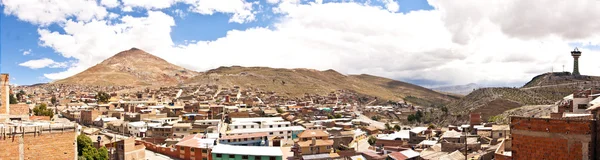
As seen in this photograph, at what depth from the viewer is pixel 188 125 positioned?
41.1m

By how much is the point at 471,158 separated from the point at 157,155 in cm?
2321

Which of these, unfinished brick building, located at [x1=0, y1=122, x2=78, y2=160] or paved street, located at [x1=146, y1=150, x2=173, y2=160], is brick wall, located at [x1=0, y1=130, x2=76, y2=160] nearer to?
unfinished brick building, located at [x1=0, y1=122, x2=78, y2=160]

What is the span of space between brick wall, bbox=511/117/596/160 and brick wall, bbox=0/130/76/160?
585 inches

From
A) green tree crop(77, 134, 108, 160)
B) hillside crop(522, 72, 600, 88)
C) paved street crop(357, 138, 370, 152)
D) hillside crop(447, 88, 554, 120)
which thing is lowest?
paved street crop(357, 138, 370, 152)

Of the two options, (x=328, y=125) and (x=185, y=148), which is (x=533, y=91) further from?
(x=185, y=148)

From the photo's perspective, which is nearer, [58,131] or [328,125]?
[58,131]

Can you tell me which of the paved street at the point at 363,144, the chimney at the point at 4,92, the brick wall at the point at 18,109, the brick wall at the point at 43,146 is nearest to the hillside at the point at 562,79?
the paved street at the point at 363,144

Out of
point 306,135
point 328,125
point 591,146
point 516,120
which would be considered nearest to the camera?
point 591,146

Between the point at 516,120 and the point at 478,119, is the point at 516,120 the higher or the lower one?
the higher one

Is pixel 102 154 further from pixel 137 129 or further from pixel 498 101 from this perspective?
pixel 498 101

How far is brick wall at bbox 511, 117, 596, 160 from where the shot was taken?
876 cm

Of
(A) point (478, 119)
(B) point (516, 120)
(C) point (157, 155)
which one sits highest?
(B) point (516, 120)

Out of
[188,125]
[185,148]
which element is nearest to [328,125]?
[188,125]

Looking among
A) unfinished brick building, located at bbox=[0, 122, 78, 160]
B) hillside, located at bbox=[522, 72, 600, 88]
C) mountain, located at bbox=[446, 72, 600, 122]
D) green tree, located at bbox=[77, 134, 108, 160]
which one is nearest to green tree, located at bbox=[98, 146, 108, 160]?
green tree, located at bbox=[77, 134, 108, 160]
